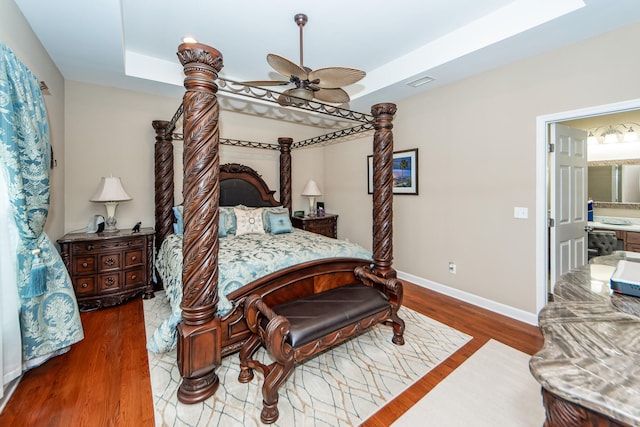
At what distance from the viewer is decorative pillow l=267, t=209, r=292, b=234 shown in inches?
139

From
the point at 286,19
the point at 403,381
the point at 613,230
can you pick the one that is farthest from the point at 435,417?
the point at 613,230

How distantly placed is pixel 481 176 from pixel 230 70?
11.2 ft

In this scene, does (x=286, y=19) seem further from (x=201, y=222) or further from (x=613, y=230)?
(x=613, y=230)

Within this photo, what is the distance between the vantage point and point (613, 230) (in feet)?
13.1

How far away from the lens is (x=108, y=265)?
305 cm

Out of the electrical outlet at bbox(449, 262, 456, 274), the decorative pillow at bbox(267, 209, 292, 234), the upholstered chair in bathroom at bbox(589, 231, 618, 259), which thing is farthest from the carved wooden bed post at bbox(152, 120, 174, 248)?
the upholstered chair in bathroom at bbox(589, 231, 618, 259)

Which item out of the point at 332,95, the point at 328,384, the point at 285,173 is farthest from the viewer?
the point at 285,173

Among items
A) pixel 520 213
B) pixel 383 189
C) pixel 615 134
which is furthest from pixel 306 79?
pixel 615 134

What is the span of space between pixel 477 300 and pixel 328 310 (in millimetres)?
2218

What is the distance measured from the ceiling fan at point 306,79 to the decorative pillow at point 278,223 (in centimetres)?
156

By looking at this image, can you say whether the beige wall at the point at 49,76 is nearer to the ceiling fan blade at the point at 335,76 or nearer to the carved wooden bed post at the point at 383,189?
the ceiling fan blade at the point at 335,76

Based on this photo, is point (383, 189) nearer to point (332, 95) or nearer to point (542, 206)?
point (332, 95)

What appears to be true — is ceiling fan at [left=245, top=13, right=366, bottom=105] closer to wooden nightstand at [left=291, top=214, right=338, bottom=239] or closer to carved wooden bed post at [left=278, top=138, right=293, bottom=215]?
carved wooden bed post at [left=278, top=138, right=293, bottom=215]

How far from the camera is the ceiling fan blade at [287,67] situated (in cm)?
198
